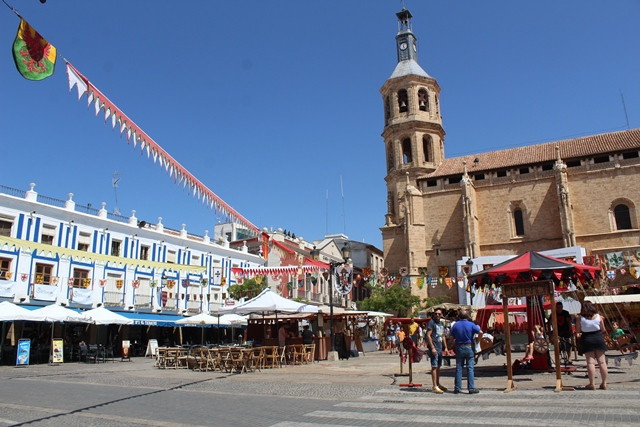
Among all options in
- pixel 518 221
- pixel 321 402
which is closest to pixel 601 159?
pixel 518 221

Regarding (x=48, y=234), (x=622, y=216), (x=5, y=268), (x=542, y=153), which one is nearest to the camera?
(x=5, y=268)

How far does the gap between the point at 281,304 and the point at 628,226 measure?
31.8 meters

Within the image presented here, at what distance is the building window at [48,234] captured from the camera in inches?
1067

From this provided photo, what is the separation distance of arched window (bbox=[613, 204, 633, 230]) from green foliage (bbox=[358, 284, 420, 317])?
15.9m

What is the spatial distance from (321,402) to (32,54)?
27.1 ft

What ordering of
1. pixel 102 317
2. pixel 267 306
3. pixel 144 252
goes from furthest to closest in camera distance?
1. pixel 144 252
2. pixel 102 317
3. pixel 267 306

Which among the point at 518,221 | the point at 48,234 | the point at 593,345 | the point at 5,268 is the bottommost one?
the point at 593,345

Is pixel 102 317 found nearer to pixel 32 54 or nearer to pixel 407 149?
pixel 32 54

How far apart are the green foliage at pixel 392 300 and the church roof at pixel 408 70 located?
2141 centimetres

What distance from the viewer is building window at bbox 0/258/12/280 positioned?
24.2 meters

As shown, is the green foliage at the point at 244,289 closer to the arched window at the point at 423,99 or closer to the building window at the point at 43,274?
the building window at the point at 43,274

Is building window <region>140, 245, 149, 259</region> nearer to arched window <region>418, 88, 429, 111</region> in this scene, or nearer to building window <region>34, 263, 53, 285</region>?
building window <region>34, 263, 53, 285</region>

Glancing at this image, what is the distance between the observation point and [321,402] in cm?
856

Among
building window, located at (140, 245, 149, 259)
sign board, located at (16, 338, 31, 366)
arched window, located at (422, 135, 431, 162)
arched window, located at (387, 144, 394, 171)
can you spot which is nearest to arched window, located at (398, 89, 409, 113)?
arched window, located at (422, 135, 431, 162)
